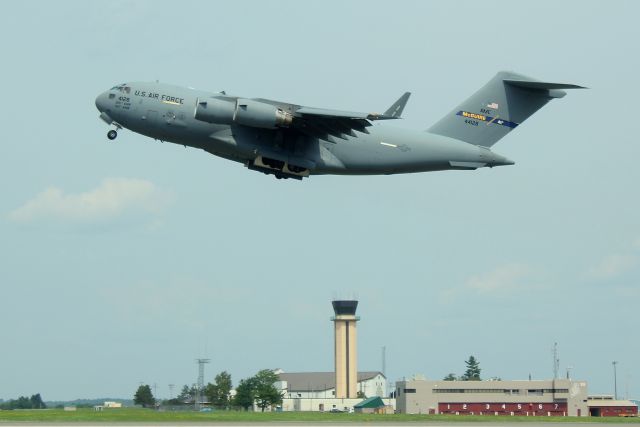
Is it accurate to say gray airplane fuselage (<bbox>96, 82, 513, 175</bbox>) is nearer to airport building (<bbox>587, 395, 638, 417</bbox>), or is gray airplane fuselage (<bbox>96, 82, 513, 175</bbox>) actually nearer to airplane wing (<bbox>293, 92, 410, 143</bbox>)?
airplane wing (<bbox>293, 92, 410, 143</bbox>)

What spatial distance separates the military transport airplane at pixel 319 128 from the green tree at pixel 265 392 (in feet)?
114

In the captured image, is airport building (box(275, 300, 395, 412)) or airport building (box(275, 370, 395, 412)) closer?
airport building (box(275, 300, 395, 412))

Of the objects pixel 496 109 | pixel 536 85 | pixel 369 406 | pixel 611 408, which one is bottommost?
pixel 611 408

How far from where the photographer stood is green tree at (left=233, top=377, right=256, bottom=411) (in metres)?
65.4

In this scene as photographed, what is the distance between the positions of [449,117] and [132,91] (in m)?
10.8

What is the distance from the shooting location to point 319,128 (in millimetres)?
33875

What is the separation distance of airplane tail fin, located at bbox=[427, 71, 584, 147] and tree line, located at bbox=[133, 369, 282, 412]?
1061 inches

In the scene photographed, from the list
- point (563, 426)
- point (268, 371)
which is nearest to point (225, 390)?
point (268, 371)

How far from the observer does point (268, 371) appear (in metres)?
79.8

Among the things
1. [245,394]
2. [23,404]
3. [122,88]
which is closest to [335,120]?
[122,88]

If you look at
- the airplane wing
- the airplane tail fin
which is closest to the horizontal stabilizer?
the airplane tail fin

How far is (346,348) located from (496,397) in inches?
822

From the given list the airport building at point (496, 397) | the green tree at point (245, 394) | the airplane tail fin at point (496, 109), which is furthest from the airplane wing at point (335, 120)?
the airport building at point (496, 397)

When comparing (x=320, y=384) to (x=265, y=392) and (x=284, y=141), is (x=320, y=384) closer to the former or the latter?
(x=265, y=392)
